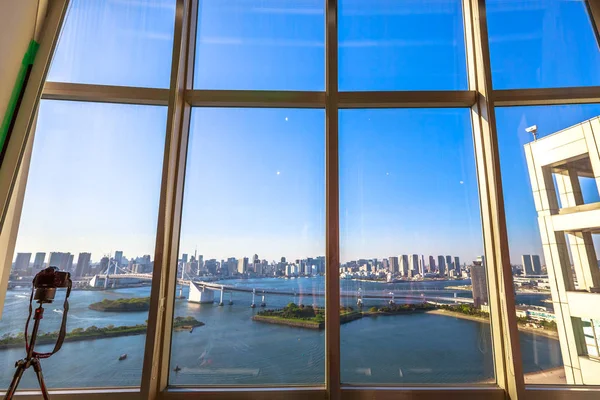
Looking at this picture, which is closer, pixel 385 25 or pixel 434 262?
pixel 434 262

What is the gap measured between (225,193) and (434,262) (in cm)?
176

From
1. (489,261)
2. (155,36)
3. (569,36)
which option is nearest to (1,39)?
(155,36)

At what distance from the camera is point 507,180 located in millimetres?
2275

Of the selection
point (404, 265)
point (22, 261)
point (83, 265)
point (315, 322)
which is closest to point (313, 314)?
point (315, 322)

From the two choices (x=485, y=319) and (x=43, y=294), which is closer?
(x=43, y=294)

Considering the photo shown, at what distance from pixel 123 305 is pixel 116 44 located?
7.03 ft

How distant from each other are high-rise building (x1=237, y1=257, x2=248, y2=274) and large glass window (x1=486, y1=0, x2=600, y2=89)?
251cm

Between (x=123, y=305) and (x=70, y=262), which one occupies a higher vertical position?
(x=70, y=262)

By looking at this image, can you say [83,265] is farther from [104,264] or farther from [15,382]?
[15,382]

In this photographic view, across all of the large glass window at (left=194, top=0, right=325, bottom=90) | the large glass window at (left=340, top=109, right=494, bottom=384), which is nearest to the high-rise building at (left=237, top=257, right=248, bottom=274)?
the large glass window at (left=340, top=109, right=494, bottom=384)

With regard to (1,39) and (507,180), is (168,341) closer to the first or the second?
(1,39)

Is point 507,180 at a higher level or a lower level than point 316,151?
lower

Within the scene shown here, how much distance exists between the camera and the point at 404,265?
7.43 feet

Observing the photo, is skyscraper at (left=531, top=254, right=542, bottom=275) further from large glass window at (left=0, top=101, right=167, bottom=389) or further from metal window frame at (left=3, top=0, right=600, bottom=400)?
large glass window at (left=0, top=101, right=167, bottom=389)
